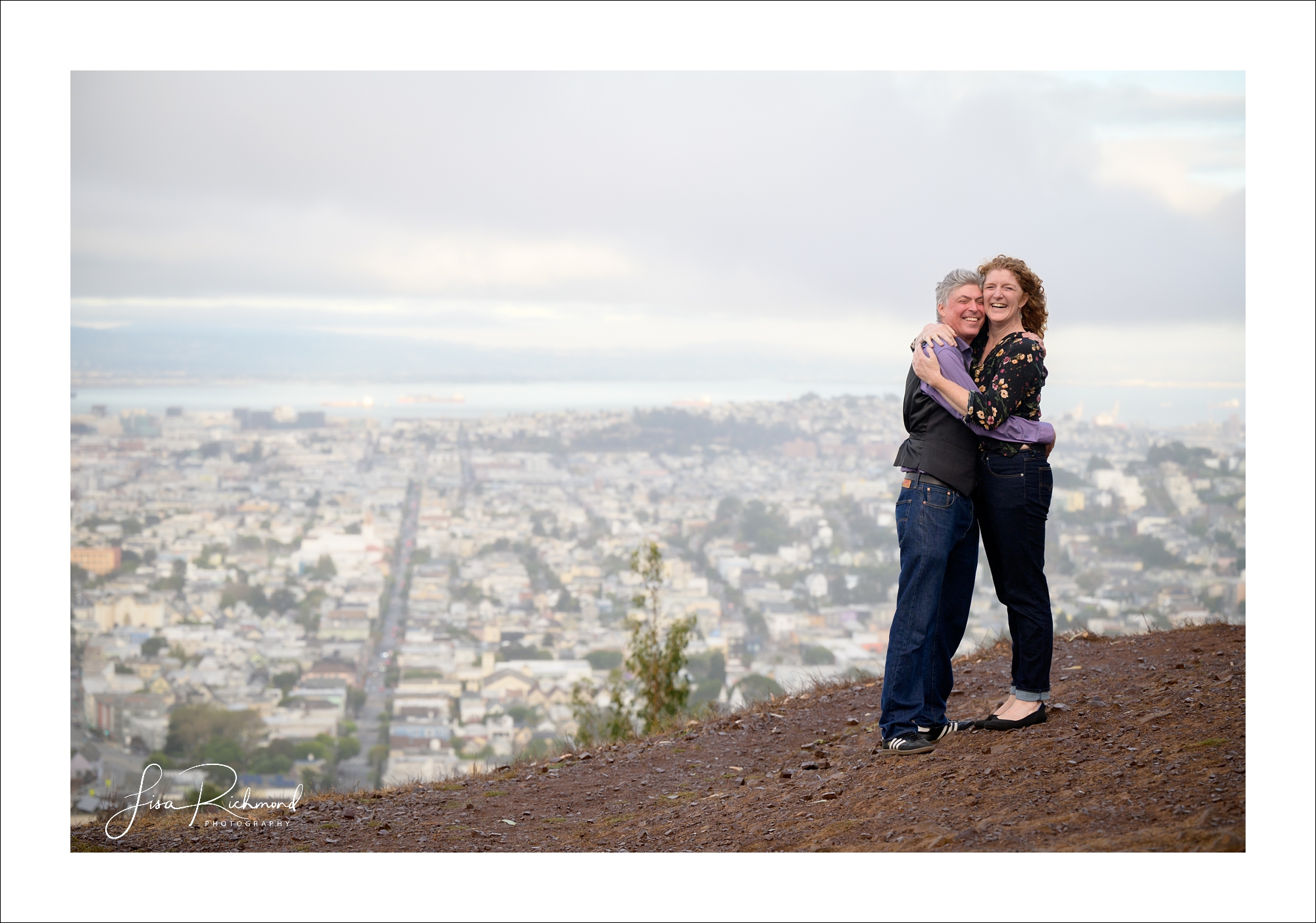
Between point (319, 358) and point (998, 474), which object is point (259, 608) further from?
point (998, 474)

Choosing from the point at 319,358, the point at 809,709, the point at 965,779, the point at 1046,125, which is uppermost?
Result: the point at 1046,125

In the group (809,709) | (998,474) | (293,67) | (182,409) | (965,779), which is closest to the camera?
(965,779)

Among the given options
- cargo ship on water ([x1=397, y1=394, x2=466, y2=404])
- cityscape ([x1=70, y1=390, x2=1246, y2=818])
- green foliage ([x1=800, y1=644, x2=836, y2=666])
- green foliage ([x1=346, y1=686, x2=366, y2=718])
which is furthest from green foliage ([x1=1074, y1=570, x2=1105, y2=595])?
cargo ship on water ([x1=397, y1=394, x2=466, y2=404])

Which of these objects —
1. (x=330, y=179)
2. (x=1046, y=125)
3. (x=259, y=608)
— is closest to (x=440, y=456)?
(x=259, y=608)

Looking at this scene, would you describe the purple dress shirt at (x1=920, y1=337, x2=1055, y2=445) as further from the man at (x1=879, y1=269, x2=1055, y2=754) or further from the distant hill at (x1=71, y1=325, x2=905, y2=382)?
the distant hill at (x1=71, y1=325, x2=905, y2=382)

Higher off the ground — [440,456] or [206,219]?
[206,219]

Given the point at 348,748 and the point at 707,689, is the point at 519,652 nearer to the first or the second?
the point at 348,748
